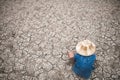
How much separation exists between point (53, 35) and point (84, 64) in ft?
3.95

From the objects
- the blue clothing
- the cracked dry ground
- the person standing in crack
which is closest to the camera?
the person standing in crack

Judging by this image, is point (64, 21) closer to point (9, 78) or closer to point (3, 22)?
point (3, 22)

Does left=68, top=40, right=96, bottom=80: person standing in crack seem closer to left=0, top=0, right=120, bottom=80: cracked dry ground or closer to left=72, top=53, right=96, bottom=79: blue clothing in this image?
left=72, top=53, right=96, bottom=79: blue clothing

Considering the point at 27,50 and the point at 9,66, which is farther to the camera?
the point at 27,50

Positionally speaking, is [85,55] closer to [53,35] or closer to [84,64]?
[84,64]

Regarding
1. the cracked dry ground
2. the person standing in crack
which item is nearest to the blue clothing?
the person standing in crack

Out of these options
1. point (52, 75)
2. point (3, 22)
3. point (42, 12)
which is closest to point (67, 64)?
point (52, 75)

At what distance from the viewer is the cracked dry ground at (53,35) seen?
231 cm

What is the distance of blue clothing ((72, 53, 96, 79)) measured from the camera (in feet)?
5.92

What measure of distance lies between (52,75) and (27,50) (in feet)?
2.47

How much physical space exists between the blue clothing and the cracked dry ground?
0.13 metres

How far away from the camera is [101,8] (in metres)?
3.48

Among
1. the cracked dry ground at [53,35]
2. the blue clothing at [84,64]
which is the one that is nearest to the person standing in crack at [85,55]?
the blue clothing at [84,64]

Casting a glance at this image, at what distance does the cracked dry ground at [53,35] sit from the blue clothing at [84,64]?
13 cm
